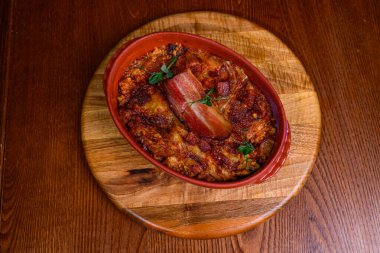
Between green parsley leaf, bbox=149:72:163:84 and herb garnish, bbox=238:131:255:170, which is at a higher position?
green parsley leaf, bbox=149:72:163:84

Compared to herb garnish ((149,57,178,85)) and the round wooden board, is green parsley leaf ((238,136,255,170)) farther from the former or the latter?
herb garnish ((149,57,178,85))

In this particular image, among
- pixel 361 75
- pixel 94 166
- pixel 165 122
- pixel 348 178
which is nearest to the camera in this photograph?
pixel 165 122

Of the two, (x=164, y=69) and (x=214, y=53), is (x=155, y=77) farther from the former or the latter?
(x=214, y=53)

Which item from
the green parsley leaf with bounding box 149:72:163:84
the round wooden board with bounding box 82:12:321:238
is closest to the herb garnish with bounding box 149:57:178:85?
the green parsley leaf with bounding box 149:72:163:84

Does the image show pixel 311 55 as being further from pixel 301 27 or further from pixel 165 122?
pixel 165 122

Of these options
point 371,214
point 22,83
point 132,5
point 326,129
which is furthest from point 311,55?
point 22,83
